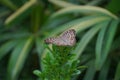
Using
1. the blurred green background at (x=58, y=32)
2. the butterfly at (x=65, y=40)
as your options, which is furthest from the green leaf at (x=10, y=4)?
the butterfly at (x=65, y=40)

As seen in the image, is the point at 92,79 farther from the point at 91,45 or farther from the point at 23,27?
the point at 23,27

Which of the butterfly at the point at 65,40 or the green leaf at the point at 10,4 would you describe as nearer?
the butterfly at the point at 65,40

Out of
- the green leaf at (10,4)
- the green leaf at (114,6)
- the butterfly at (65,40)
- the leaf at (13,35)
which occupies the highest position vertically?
the green leaf at (10,4)

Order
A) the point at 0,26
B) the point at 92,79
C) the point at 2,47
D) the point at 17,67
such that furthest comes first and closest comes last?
the point at 0,26, the point at 2,47, the point at 17,67, the point at 92,79

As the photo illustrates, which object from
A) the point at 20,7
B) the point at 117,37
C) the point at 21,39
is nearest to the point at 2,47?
the point at 21,39

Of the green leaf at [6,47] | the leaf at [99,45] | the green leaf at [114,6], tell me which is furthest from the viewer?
the green leaf at [6,47]

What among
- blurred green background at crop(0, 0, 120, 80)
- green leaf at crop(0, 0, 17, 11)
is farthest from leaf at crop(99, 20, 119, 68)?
green leaf at crop(0, 0, 17, 11)

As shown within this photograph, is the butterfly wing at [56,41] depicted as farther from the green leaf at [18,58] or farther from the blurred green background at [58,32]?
the green leaf at [18,58]

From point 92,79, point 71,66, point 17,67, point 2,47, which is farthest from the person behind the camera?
point 2,47
